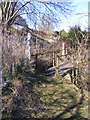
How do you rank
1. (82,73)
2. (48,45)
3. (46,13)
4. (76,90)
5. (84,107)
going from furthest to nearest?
1. (46,13)
2. (48,45)
3. (76,90)
4. (82,73)
5. (84,107)

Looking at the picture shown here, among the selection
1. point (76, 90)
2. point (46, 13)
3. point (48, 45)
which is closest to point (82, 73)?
point (76, 90)

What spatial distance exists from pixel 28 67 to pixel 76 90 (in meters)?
2.65

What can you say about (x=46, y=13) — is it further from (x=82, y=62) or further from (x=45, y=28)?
(x=82, y=62)

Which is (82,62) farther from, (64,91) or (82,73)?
(64,91)

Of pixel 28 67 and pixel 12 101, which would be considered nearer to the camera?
pixel 12 101

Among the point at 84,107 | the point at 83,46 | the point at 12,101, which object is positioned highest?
the point at 83,46

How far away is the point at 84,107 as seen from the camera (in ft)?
14.4

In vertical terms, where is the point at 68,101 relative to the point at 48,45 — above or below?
below

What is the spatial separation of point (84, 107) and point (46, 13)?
8.72 m

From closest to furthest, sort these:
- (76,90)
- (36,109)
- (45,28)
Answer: (36,109) < (76,90) < (45,28)

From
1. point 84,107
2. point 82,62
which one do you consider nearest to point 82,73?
point 82,62

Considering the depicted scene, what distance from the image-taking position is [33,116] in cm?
371

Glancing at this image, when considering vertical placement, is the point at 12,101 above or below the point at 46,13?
below

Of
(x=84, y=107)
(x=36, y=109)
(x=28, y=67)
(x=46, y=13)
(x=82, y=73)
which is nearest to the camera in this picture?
(x=36, y=109)
